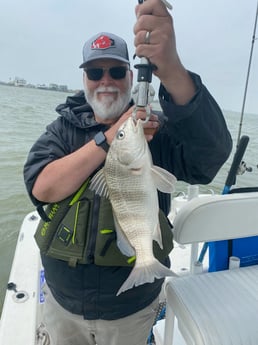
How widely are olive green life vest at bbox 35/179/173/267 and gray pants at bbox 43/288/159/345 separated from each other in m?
0.40

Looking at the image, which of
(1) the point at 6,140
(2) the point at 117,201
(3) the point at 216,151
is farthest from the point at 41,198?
(1) the point at 6,140

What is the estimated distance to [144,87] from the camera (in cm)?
118

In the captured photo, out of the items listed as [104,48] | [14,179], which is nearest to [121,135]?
[104,48]

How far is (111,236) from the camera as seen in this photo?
1719 millimetres

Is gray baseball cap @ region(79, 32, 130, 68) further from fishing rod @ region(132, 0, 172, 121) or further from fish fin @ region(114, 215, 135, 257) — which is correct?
fish fin @ region(114, 215, 135, 257)

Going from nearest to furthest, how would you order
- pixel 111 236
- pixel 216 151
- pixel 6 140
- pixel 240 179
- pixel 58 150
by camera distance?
pixel 216 151 → pixel 111 236 → pixel 58 150 → pixel 240 179 → pixel 6 140

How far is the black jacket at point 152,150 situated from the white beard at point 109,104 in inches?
3.1

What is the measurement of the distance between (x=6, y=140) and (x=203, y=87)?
1184 cm

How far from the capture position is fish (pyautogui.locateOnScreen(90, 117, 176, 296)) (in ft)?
3.83

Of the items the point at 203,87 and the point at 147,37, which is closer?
the point at 147,37

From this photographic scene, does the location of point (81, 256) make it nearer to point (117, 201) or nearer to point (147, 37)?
point (117, 201)

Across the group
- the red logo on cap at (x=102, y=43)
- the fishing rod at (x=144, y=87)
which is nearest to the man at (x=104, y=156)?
the red logo on cap at (x=102, y=43)

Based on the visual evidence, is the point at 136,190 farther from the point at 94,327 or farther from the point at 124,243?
the point at 94,327

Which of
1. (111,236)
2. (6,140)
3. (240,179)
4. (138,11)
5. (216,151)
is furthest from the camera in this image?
(6,140)
